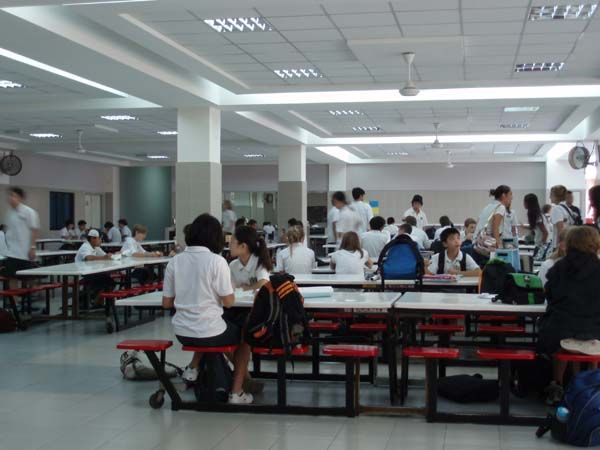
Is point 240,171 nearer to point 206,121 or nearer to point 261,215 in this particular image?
point 261,215

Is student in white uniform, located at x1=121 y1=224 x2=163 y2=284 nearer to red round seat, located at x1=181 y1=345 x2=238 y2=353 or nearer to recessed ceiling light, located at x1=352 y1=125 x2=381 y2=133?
recessed ceiling light, located at x1=352 y1=125 x2=381 y2=133

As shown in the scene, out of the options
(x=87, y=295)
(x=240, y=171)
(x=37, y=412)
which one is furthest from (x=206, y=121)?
(x=240, y=171)

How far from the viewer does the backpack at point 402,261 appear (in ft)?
23.2

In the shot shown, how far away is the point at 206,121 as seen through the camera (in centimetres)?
1182

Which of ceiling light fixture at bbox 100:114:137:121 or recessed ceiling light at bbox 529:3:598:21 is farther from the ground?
recessed ceiling light at bbox 529:3:598:21

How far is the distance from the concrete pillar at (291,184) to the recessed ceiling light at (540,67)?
869cm

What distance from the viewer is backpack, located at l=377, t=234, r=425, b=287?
7.09 meters

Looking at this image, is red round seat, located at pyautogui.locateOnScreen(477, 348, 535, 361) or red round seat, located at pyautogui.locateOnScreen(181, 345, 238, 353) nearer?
red round seat, located at pyautogui.locateOnScreen(477, 348, 535, 361)

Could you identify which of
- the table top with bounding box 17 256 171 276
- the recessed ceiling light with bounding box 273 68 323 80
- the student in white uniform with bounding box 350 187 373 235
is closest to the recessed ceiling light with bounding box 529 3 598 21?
the recessed ceiling light with bounding box 273 68 323 80

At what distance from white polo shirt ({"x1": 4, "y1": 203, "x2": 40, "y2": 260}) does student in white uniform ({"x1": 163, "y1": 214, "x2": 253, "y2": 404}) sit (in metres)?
5.03

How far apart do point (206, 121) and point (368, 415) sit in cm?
753

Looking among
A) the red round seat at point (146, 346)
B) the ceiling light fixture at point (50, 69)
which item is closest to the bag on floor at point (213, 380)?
the red round seat at point (146, 346)

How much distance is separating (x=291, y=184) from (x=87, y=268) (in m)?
9.26

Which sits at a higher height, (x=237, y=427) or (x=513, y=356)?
(x=513, y=356)
